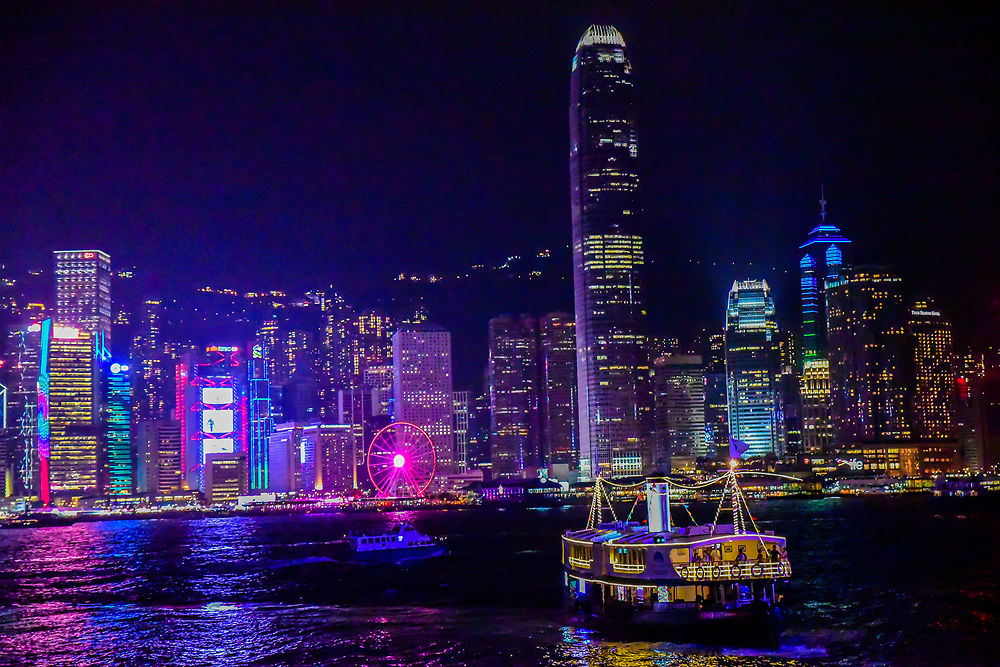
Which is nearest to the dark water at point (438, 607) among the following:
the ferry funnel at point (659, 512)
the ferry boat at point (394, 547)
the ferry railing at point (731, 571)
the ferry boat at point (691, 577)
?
the ferry boat at point (691, 577)

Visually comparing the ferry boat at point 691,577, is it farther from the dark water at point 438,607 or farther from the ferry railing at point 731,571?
the dark water at point 438,607

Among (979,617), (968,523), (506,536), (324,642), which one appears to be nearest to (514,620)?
(324,642)

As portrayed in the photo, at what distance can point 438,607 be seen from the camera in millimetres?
62281

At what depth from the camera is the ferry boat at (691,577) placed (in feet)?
158

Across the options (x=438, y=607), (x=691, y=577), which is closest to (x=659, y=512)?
(x=691, y=577)

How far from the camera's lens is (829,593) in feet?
212

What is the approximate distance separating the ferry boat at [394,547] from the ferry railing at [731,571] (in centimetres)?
4905

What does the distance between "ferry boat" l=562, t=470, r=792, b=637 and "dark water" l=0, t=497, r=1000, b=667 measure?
1.86m

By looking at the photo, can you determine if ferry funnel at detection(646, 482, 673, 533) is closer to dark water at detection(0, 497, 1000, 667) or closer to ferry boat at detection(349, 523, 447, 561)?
dark water at detection(0, 497, 1000, 667)

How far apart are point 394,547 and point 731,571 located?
168 ft

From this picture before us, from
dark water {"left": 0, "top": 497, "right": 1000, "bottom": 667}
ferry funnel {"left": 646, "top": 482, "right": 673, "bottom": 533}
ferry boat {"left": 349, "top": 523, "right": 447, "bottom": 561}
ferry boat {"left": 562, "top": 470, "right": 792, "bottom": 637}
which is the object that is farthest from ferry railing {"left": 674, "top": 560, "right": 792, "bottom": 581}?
ferry boat {"left": 349, "top": 523, "right": 447, "bottom": 561}

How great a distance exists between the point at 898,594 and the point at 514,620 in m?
25.1

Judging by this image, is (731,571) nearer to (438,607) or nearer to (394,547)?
(438,607)

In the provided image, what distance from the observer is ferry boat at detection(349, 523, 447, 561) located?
93438 mm
